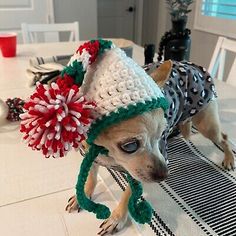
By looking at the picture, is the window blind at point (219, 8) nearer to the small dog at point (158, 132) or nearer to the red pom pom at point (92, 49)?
the small dog at point (158, 132)

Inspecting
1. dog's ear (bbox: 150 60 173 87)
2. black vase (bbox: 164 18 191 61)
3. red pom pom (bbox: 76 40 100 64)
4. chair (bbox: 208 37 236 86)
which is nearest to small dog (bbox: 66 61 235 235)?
dog's ear (bbox: 150 60 173 87)

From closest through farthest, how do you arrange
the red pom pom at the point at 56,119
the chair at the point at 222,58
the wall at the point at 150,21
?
1. the red pom pom at the point at 56,119
2. the chair at the point at 222,58
3. the wall at the point at 150,21

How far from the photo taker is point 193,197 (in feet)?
2.19

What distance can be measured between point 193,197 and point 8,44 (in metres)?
1.30

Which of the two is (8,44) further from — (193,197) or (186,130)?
(193,197)

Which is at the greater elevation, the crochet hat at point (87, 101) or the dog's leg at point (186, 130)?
the crochet hat at point (87, 101)

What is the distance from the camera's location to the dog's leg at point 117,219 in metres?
0.56

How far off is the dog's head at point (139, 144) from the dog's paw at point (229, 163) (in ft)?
1.15

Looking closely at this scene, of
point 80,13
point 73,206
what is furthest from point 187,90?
point 80,13

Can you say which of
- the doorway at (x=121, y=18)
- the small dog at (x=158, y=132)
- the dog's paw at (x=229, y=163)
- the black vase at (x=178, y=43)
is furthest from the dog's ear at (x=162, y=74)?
the doorway at (x=121, y=18)

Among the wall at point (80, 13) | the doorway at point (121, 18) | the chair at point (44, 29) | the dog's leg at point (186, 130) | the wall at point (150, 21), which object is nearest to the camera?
the dog's leg at point (186, 130)

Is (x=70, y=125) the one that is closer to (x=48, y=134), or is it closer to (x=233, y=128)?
(x=48, y=134)

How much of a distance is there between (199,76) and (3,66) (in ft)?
3.53

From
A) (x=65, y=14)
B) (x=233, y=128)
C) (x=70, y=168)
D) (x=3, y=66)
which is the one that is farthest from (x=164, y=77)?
(x=65, y=14)
